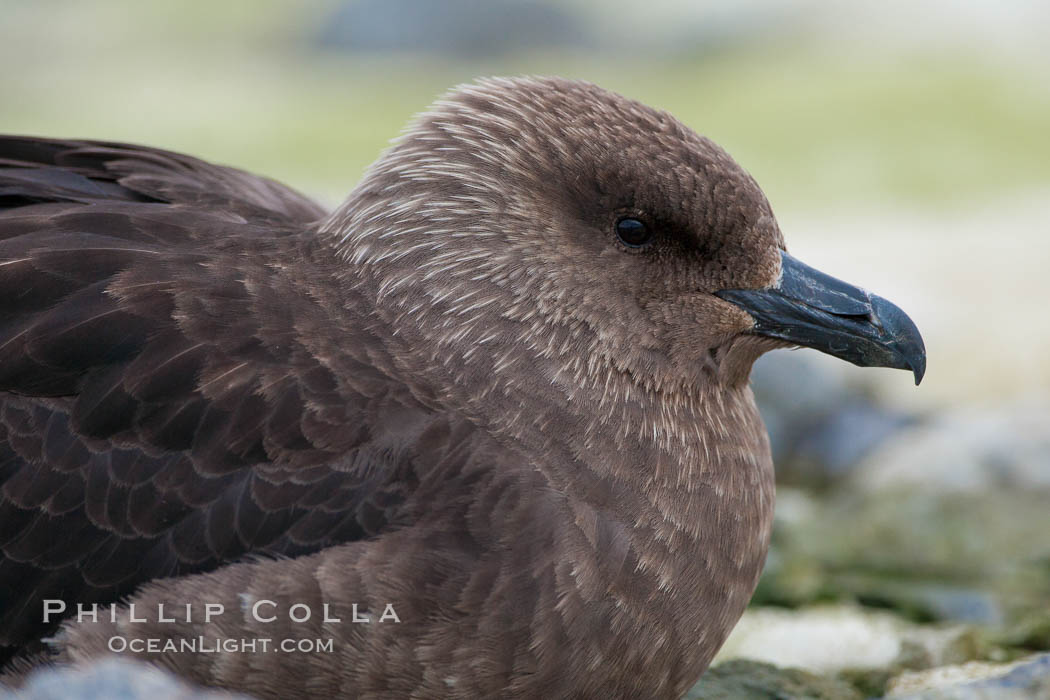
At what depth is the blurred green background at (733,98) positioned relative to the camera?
445 inches

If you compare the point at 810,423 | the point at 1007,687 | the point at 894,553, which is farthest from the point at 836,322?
the point at 810,423

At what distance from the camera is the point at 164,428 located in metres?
3.61

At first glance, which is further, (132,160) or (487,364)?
(132,160)

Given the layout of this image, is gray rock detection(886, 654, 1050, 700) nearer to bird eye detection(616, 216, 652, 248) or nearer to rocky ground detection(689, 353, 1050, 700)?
rocky ground detection(689, 353, 1050, 700)

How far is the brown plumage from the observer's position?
349 centimetres

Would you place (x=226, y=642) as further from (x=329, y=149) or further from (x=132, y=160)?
(x=329, y=149)

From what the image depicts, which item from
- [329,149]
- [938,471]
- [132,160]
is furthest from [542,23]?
[132,160]

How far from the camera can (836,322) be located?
12.8ft

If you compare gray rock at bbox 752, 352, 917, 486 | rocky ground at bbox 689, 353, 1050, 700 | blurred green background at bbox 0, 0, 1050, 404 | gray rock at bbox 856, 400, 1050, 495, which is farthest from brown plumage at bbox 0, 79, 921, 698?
blurred green background at bbox 0, 0, 1050, 404

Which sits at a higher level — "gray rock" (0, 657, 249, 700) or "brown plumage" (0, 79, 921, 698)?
"brown plumage" (0, 79, 921, 698)

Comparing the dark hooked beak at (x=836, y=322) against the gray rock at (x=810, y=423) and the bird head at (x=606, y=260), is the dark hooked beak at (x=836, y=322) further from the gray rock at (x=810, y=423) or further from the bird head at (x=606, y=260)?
the gray rock at (x=810, y=423)

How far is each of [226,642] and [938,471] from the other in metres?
4.47

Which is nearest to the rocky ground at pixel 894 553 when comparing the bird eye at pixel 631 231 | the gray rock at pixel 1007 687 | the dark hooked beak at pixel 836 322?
the gray rock at pixel 1007 687

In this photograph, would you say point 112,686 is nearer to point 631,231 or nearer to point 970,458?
point 631,231
